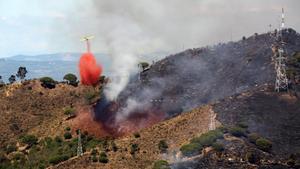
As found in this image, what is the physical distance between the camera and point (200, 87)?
6757 inches

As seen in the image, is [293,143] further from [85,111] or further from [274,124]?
[85,111]

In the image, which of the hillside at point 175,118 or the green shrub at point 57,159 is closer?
the hillside at point 175,118

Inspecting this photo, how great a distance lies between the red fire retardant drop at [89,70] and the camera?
587 feet

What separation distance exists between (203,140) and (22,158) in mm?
61495

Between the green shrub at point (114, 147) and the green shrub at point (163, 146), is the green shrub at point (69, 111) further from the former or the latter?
the green shrub at point (163, 146)

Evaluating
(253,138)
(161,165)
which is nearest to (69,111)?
(161,165)

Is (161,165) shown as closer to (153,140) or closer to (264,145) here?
(153,140)

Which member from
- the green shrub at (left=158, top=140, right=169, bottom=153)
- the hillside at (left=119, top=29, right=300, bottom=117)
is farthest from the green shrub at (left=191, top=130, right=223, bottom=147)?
the hillside at (left=119, top=29, right=300, bottom=117)

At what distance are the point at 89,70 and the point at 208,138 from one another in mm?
84761

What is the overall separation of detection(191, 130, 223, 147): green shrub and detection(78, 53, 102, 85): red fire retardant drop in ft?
235

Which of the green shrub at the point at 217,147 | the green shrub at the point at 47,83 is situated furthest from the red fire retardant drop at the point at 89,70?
the green shrub at the point at 217,147

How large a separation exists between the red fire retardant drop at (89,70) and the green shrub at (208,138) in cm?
7162

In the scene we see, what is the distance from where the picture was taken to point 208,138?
4496 inches

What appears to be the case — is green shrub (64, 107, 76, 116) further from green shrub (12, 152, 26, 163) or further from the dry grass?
the dry grass
